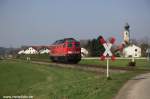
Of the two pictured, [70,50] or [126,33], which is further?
[126,33]

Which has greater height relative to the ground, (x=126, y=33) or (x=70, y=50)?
(x=126, y=33)

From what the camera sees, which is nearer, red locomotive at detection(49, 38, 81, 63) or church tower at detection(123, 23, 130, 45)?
red locomotive at detection(49, 38, 81, 63)

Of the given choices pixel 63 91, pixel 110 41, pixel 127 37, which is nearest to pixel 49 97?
pixel 63 91

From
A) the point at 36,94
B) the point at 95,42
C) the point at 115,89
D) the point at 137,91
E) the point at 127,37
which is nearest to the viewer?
the point at 137,91

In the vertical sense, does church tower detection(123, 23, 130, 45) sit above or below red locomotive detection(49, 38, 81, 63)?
above

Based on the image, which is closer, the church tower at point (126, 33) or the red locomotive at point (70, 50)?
the red locomotive at point (70, 50)

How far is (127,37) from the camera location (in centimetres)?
15612

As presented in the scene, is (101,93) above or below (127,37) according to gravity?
below

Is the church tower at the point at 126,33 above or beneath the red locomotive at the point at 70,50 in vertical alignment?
above

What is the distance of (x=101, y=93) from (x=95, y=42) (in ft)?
330

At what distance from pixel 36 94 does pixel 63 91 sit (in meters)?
1.97

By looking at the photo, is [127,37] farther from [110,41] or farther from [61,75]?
[110,41]

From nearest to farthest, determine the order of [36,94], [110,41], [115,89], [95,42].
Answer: [115,89], [36,94], [110,41], [95,42]

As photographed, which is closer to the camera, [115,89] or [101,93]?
[101,93]
